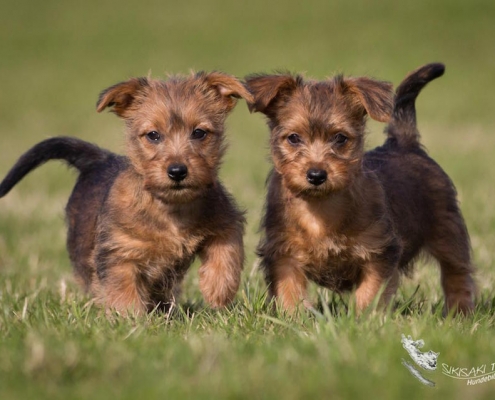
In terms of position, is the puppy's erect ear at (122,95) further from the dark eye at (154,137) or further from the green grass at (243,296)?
the dark eye at (154,137)

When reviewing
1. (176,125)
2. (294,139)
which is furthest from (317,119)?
(176,125)

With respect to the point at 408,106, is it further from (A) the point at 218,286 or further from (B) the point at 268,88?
(A) the point at 218,286

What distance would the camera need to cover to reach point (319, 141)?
5570mm

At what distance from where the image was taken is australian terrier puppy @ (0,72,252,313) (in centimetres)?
533

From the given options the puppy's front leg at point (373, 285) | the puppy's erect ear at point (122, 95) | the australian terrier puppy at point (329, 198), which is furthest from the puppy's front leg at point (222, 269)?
the puppy's erect ear at point (122, 95)

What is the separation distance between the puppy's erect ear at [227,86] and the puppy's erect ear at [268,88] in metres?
0.09

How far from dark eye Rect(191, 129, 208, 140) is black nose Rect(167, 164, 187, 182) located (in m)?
0.49

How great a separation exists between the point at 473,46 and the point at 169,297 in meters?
29.2

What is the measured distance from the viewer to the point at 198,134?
5590 millimetres

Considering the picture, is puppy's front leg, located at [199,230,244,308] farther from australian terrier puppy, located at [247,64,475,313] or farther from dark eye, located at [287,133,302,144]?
dark eye, located at [287,133,302,144]

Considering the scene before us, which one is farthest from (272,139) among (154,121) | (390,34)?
(390,34)

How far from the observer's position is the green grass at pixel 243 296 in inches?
138

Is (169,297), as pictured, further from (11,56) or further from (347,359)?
(11,56)

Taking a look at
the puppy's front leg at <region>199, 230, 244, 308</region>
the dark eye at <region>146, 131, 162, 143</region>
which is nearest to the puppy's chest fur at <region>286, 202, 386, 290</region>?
the puppy's front leg at <region>199, 230, 244, 308</region>
